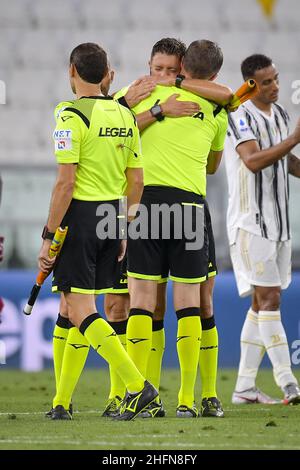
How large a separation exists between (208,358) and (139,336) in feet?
1.45

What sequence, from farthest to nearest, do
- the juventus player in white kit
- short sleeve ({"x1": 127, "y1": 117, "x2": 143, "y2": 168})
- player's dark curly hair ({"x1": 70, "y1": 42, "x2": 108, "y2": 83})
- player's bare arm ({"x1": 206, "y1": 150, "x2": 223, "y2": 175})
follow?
the juventus player in white kit → player's bare arm ({"x1": 206, "y1": 150, "x2": 223, "y2": 175}) → short sleeve ({"x1": 127, "y1": 117, "x2": 143, "y2": 168}) → player's dark curly hair ({"x1": 70, "y1": 42, "x2": 108, "y2": 83})

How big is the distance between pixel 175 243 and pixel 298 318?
12.8ft

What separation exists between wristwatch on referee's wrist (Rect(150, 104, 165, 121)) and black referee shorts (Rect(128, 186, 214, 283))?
0.34 m

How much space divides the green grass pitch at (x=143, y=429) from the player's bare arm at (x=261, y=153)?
1412mm

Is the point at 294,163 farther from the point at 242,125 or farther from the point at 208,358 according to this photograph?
the point at 208,358

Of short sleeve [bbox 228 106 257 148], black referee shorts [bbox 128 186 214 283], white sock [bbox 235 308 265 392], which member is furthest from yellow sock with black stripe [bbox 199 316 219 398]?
short sleeve [bbox 228 106 257 148]

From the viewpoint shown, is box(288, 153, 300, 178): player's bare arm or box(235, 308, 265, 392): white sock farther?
box(288, 153, 300, 178): player's bare arm

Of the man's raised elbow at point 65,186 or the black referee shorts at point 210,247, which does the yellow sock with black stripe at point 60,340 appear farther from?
the man's raised elbow at point 65,186

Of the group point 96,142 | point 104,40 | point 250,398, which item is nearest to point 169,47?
point 96,142

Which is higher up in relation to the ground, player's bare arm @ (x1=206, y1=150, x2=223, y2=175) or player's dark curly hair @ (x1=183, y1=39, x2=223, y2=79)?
player's dark curly hair @ (x1=183, y1=39, x2=223, y2=79)

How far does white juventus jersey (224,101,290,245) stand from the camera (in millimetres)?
6613

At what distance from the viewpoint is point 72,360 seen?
16.4 ft

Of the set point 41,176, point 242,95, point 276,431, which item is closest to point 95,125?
point 242,95

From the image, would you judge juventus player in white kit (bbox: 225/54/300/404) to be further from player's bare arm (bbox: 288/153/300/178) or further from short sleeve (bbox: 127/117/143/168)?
short sleeve (bbox: 127/117/143/168)
